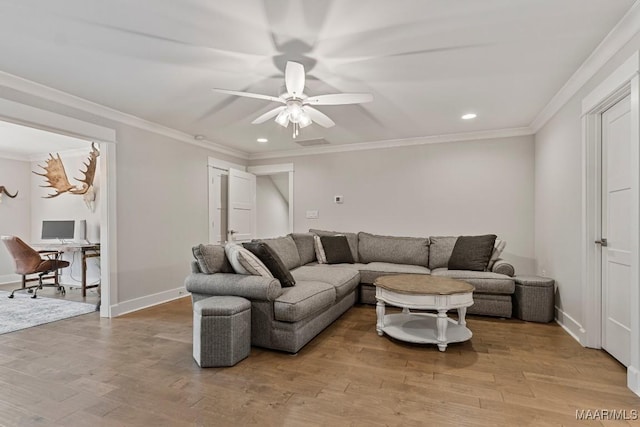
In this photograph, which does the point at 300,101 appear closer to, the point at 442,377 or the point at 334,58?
the point at 334,58

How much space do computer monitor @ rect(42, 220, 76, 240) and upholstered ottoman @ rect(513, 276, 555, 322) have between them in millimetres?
7131

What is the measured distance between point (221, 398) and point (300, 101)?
229 centimetres

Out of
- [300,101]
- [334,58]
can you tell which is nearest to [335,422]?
[300,101]

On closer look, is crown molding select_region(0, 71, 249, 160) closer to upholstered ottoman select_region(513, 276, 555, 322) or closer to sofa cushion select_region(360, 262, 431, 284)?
sofa cushion select_region(360, 262, 431, 284)

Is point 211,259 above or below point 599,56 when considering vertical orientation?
below

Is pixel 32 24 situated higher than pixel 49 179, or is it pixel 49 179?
pixel 32 24

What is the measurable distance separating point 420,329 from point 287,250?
187 cm

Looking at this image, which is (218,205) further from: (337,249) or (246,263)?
(246,263)

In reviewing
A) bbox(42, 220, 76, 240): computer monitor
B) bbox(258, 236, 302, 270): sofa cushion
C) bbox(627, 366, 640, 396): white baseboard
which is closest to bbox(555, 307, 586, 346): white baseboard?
bbox(627, 366, 640, 396): white baseboard

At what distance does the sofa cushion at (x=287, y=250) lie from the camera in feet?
12.9

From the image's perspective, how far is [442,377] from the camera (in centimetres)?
226

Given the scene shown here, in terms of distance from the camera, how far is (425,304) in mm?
2730

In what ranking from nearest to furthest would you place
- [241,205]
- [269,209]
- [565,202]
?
[565,202], [241,205], [269,209]

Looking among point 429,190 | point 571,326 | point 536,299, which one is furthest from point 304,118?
point 571,326
